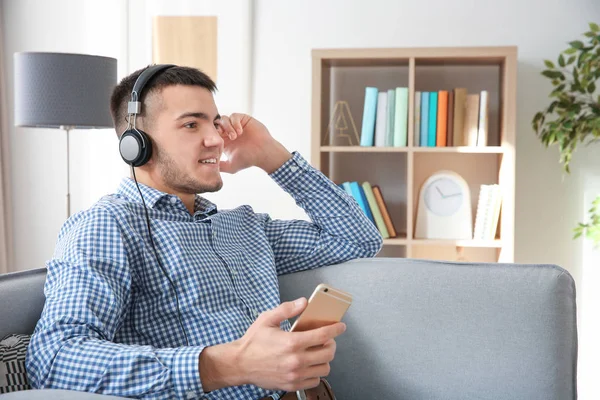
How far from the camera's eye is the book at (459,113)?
308 centimetres

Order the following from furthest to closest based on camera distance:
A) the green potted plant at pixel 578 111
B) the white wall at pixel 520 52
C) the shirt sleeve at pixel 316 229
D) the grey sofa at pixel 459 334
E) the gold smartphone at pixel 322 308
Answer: the white wall at pixel 520 52 < the green potted plant at pixel 578 111 < the shirt sleeve at pixel 316 229 < the grey sofa at pixel 459 334 < the gold smartphone at pixel 322 308

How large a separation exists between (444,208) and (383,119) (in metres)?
0.46

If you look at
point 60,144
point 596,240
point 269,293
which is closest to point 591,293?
point 596,240

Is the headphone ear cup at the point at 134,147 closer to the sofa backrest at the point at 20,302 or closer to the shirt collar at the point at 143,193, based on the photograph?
the shirt collar at the point at 143,193

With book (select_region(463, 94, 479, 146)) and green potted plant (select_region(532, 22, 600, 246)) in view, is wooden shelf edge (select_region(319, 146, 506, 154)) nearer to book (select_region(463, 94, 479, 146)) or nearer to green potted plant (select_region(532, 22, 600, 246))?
book (select_region(463, 94, 479, 146))

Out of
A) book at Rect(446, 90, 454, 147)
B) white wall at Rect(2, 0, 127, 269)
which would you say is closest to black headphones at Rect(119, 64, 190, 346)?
book at Rect(446, 90, 454, 147)

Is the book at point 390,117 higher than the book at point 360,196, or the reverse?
the book at point 390,117

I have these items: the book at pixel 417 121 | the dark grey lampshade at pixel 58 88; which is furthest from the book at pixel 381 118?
the dark grey lampshade at pixel 58 88

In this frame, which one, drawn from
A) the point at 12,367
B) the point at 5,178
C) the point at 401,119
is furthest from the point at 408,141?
the point at 12,367

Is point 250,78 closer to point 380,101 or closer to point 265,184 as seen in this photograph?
point 265,184

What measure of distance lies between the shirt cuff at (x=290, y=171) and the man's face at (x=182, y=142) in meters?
0.25

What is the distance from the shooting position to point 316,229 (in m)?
1.81

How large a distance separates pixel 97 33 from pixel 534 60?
2.09m

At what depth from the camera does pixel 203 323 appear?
141 centimetres
